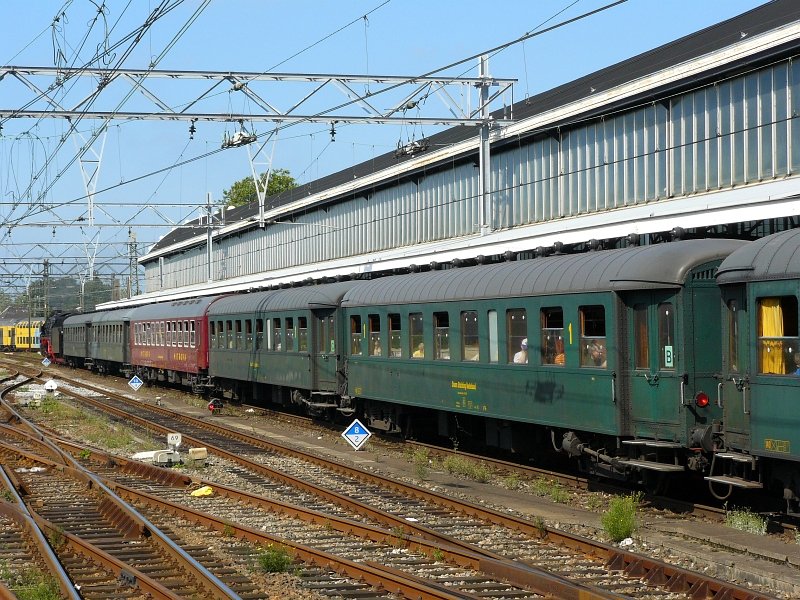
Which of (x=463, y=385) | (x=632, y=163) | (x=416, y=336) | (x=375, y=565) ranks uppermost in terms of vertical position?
(x=632, y=163)

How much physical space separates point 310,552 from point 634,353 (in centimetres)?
484

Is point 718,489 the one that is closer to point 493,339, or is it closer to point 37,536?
point 493,339

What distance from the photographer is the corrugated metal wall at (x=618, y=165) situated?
2053cm

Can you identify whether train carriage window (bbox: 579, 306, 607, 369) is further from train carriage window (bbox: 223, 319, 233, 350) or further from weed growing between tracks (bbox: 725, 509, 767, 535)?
train carriage window (bbox: 223, 319, 233, 350)

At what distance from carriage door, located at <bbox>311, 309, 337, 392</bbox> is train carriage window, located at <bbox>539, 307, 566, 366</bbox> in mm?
8941

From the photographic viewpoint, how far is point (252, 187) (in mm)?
87188

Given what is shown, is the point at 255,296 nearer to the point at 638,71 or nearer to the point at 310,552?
the point at 638,71

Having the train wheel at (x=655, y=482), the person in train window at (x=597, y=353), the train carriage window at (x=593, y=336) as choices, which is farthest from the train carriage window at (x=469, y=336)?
the train wheel at (x=655, y=482)

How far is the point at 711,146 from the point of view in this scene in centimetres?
2205

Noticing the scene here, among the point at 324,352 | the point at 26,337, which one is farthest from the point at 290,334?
the point at 26,337

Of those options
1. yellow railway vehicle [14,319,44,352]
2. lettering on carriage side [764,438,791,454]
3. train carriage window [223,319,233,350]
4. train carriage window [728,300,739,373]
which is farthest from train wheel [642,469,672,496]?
yellow railway vehicle [14,319,44,352]

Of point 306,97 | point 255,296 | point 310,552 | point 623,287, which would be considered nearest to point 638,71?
point 306,97

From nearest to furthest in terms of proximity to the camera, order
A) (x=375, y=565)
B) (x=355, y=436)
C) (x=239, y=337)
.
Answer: (x=375, y=565), (x=355, y=436), (x=239, y=337)

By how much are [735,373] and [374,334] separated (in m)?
10.3
